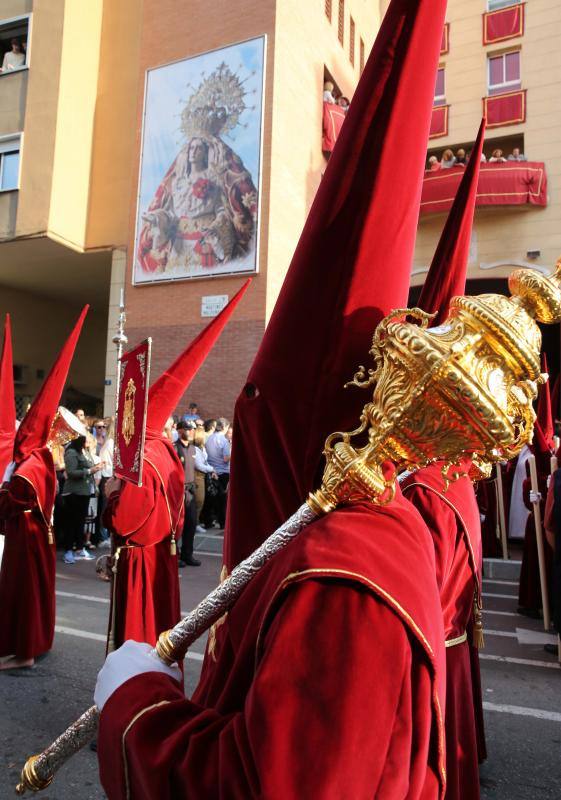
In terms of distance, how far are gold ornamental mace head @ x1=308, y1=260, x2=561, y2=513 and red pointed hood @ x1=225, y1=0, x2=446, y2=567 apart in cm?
11

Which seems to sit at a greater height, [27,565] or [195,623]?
[195,623]

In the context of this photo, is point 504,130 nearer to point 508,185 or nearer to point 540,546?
point 508,185

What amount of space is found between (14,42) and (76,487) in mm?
13345

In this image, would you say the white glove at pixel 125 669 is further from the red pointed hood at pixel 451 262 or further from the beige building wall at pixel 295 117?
the beige building wall at pixel 295 117

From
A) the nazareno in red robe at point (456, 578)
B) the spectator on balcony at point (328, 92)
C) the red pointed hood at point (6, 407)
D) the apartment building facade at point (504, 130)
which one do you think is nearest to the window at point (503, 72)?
the apartment building facade at point (504, 130)

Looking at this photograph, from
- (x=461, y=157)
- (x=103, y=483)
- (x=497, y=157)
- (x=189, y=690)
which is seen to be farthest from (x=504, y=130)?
(x=189, y=690)

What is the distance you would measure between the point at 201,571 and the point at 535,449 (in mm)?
4806

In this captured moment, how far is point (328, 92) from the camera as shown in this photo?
1712 centimetres

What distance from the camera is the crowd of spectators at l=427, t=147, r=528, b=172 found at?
54.5ft

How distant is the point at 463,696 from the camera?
2.18 m

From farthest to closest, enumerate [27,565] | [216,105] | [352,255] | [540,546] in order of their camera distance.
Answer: [216,105] → [540,546] → [27,565] → [352,255]

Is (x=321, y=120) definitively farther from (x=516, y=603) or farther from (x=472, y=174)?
(x=472, y=174)

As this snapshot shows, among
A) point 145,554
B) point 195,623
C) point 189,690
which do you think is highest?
point 195,623

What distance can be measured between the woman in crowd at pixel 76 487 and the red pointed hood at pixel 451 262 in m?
7.04
